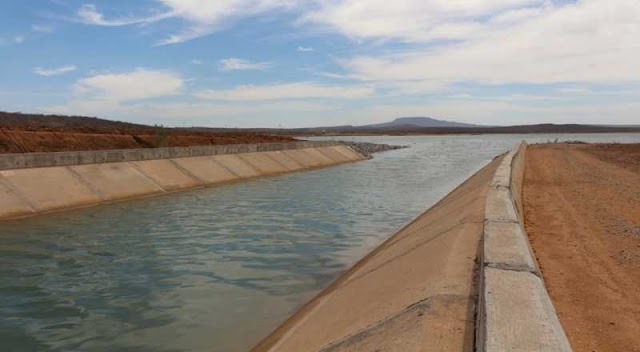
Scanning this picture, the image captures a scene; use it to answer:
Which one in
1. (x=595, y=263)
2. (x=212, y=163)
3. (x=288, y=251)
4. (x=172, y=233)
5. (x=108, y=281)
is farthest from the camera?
(x=212, y=163)

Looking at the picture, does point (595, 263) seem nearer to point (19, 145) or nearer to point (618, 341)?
point (618, 341)

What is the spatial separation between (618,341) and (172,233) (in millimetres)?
12757

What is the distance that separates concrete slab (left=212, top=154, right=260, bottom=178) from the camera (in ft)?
117

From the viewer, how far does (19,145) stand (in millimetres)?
32062

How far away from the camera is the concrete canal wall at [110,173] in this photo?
2041 cm

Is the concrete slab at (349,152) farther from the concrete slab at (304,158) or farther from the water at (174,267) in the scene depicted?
the water at (174,267)

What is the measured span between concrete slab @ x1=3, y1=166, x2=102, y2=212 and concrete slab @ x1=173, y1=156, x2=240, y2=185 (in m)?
8.58

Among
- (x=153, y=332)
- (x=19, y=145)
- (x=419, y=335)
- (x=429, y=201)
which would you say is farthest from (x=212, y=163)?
(x=419, y=335)

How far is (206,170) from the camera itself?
3288cm

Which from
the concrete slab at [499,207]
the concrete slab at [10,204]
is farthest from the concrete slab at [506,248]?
the concrete slab at [10,204]

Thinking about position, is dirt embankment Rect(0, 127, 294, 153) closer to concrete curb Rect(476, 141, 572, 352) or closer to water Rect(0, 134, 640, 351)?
water Rect(0, 134, 640, 351)

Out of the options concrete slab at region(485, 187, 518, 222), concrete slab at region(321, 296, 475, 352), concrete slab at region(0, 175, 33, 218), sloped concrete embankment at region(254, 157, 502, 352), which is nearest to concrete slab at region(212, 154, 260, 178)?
concrete slab at region(0, 175, 33, 218)

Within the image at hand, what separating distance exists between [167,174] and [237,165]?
27.3 feet

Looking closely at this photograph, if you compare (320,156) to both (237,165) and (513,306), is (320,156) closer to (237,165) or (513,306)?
(237,165)
